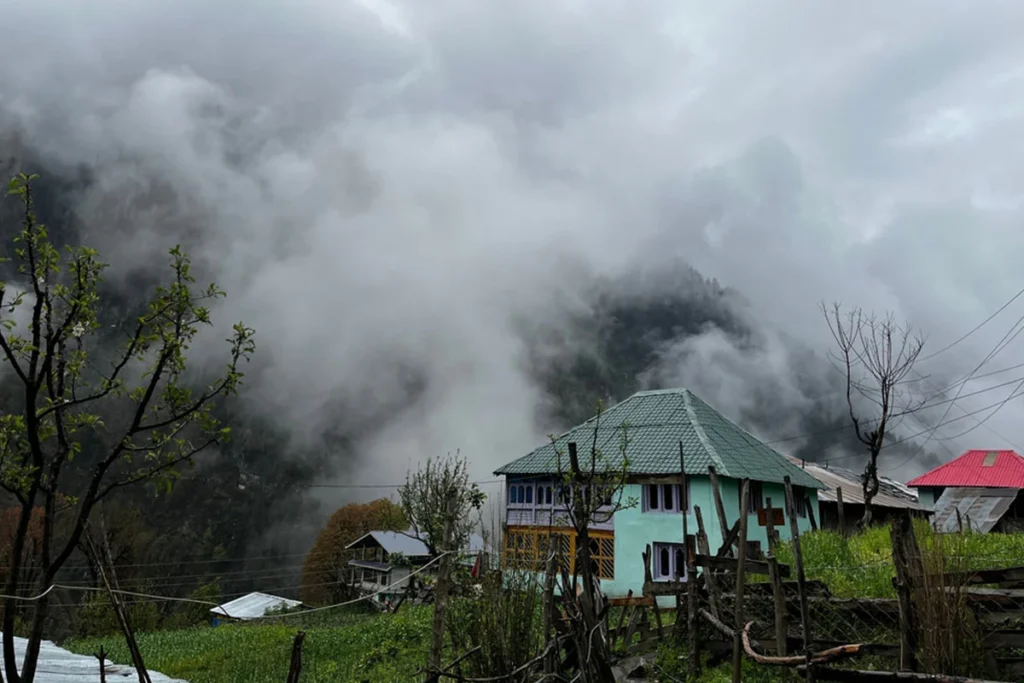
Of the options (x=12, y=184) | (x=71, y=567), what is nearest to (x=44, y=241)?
(x=12, y=184)

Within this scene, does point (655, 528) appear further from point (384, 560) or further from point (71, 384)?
point (71, 384)

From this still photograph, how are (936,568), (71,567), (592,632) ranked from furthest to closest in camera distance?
(71,567), (936,568), (592,632)

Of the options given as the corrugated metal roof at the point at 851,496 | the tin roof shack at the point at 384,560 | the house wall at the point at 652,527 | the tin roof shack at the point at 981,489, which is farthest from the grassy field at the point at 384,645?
the corrugated metal roof at the point at 851,496

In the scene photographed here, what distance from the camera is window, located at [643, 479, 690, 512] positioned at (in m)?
24.4

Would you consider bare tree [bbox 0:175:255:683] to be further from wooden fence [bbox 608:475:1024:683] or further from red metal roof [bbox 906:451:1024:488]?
red metal roof [bbox 906:451:1024:488]

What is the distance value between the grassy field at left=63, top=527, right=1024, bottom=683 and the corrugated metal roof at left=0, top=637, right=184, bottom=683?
2978mm

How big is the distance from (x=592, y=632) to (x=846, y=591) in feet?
22.3

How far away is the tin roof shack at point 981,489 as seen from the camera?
29172mm

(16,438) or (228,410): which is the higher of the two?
(228,410)

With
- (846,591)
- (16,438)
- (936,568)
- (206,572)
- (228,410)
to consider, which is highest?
(228,410)

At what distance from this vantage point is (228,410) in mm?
83062

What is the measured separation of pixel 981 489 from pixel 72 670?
3594cm

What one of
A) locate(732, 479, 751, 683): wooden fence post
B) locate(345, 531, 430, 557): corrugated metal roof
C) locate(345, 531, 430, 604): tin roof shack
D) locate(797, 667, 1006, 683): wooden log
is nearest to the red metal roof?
locate(345, 531, 430, 604): tin roof shack

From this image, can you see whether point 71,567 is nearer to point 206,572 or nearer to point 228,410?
point 206,572
